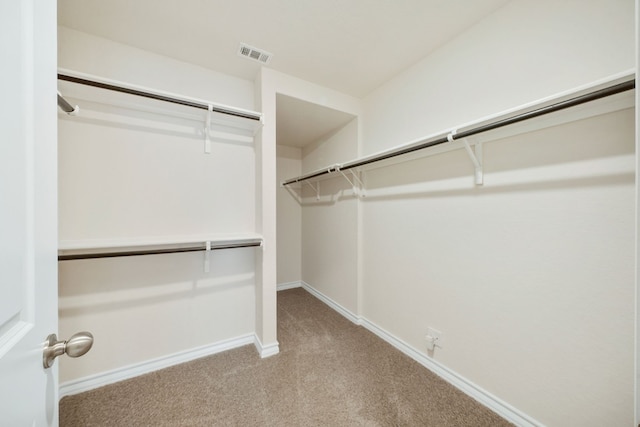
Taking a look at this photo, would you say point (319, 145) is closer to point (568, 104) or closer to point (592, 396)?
point (568, 104)

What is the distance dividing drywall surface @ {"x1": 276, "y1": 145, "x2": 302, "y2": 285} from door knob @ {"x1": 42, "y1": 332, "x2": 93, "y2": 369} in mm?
2857

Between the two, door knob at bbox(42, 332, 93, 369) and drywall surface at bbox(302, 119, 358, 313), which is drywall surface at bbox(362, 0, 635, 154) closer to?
drywall surface at bbox(302, 119, 358, 313)

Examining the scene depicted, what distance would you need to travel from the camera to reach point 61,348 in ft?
1.69

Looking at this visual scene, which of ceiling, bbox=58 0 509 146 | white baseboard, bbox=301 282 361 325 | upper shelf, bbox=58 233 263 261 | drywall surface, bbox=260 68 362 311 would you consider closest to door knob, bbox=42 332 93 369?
upper shelf, bbox=58 233 263 261

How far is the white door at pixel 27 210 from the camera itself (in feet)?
1.21

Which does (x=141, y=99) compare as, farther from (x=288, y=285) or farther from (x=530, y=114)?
(x=288, y=285)

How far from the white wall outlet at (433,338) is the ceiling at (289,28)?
2063mm

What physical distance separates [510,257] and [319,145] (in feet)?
7.62

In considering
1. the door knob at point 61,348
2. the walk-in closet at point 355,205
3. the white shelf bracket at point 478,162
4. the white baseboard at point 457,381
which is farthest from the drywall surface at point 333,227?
the door knob at point 61,348

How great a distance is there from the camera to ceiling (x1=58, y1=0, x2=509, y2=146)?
1.33 m

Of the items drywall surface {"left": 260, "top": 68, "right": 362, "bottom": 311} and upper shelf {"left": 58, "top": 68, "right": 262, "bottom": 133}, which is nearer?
upper shelf {"left": 58, "top": 68, "right": 262, "bottom": 133}

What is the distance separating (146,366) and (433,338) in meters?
2.09

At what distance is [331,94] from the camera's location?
85.9 inches

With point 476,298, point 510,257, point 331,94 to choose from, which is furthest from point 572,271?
point 331,94
